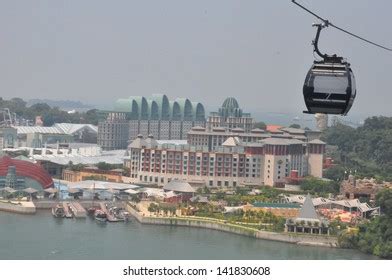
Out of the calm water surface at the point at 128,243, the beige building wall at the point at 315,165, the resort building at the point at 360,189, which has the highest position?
the beige building wall at the point at 315,165

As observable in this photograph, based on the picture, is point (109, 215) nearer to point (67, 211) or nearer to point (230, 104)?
point (67, 211)

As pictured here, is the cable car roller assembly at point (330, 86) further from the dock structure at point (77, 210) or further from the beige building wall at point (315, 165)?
the beige building wall at point (315, 165)

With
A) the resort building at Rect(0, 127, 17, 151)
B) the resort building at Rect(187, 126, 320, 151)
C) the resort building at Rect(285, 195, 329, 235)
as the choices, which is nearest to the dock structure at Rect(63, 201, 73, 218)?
the resort building at Rect(285, 195, 329, 235)

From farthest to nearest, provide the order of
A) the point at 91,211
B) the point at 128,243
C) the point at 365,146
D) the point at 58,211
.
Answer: the point at 365,146, the point at 91,211, the point at 58,211, the point at 128,243

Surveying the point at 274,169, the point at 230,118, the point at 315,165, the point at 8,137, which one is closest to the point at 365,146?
the point at 230,118

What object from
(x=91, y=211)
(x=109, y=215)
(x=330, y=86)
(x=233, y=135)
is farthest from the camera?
(x=233, y=135)

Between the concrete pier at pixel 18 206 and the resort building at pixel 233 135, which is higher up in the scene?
the resort building at pixel 233 135

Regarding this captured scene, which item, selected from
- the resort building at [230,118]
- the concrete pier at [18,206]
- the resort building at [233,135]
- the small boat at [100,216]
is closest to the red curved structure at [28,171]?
the concrete pier at [18,206]
